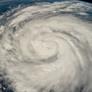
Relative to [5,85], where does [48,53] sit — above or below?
above

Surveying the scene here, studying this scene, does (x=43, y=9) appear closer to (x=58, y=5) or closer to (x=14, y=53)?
(x=58, y=5)

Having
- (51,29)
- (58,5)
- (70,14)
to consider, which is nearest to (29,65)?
(51,29)

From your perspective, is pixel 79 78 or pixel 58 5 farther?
pixel 58 5

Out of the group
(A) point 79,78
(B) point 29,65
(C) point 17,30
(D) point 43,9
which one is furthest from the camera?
(D) point 43,9

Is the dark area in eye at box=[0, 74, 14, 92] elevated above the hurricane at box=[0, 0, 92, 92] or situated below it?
below

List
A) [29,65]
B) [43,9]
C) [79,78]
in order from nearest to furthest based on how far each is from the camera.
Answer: [79,78] < [29,65] < [43,9]

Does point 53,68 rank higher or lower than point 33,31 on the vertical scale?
lower

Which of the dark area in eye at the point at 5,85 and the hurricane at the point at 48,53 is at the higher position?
the hurricane at the point at 48,53

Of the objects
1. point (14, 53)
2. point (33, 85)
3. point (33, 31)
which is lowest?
point (33, 85)
